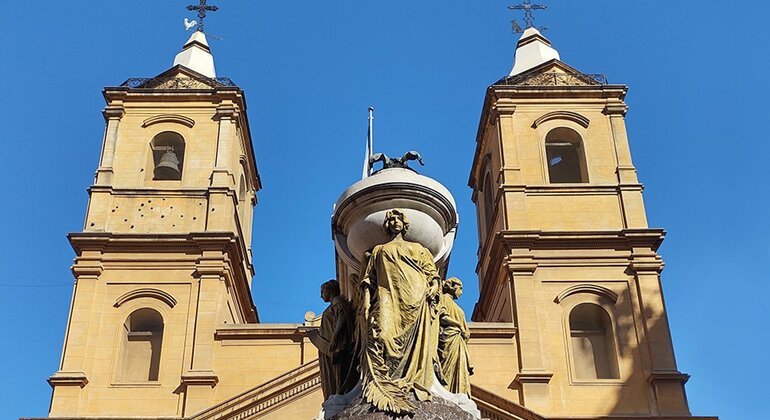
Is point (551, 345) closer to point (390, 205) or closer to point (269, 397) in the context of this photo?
point (269, 397)

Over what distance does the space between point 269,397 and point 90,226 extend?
6.69 metres

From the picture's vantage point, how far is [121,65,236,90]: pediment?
87.6 feet

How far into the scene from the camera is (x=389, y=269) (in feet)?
23.0

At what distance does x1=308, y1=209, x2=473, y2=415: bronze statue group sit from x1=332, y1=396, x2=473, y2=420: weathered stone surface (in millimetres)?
38

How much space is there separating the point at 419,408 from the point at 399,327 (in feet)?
2.21

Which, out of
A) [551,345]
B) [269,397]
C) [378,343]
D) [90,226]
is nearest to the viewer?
[378,343]

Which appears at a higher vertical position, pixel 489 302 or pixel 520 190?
pixel 520 190

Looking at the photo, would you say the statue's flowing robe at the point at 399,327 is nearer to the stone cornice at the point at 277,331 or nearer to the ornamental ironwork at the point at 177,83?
the stone cornice at the point at 277,331

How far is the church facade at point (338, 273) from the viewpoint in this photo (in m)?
21.1

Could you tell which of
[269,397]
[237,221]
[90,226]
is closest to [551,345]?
[269,397]

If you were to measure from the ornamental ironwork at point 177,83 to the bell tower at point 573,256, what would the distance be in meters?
7.47

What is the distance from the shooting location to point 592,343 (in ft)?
73.8

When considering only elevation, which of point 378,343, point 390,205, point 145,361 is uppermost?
point 145,361

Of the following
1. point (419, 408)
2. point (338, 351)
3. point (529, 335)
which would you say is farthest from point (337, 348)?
point (529, 335)
